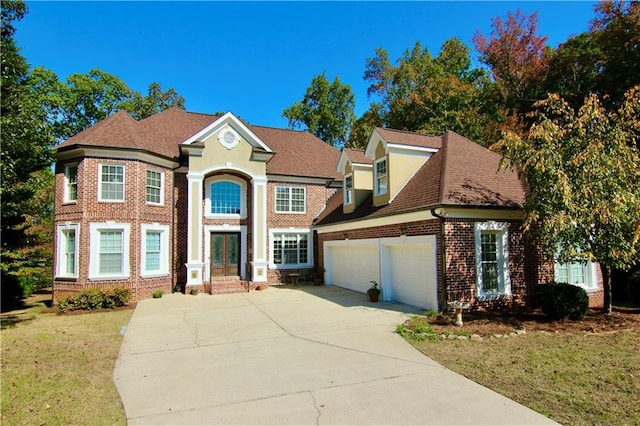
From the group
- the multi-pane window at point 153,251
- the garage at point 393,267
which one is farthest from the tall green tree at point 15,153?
the garage at point 393,267

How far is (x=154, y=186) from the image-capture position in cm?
1750

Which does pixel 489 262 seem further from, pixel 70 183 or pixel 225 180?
pixel 70 183

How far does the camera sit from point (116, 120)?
17.7 metres

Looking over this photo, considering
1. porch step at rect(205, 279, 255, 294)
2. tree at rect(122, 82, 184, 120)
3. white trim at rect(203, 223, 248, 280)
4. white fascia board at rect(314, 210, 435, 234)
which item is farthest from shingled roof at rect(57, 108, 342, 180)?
tree at rect(122, 82, 184, 120)

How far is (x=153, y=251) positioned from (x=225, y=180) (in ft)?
16.8

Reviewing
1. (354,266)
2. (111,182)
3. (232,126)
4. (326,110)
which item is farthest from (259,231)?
(326,110)

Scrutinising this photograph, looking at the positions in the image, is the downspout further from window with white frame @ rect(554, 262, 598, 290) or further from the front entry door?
the front entry door

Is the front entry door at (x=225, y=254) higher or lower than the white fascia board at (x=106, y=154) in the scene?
lower

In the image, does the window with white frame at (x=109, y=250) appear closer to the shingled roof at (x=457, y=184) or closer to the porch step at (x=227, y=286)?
the porch step at (x=227, y=286)

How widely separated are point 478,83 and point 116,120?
1197 inches

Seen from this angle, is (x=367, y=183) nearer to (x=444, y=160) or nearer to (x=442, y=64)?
(x=444, y=160)

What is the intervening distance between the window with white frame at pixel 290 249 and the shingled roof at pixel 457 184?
18.7ft

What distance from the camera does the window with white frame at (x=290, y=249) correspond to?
20859mm

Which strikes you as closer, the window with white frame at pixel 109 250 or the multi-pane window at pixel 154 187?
the window with white frame at pixel 109 250
